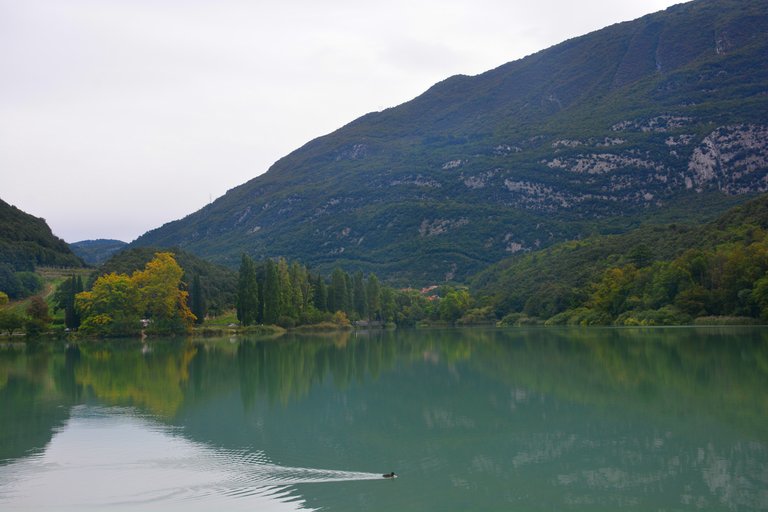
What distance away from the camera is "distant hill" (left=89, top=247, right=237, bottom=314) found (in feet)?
267

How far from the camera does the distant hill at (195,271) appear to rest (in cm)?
8144

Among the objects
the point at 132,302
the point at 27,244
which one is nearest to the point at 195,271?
the point at 132,302

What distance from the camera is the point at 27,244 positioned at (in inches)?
4129

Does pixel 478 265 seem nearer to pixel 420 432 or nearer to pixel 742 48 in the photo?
pixel 742 48

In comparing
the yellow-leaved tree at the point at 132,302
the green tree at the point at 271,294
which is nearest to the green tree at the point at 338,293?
the green tree at the point at 271,294

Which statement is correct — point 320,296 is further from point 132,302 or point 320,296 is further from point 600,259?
point 600,259

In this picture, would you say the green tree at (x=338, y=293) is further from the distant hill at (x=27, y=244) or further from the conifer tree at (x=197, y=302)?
the distant hill at (x=27, y=244)

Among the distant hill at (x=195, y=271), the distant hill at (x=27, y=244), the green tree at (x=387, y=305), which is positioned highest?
the distant hill at (x=27, y=244)

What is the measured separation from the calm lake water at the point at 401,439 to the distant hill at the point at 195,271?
53886 millimetres

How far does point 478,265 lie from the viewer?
504 feet

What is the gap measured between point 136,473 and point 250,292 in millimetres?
62127

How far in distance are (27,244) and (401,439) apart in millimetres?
102579

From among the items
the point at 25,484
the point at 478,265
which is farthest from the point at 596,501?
the point at 478,265

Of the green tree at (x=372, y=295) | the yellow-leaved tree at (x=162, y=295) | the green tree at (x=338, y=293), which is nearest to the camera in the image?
the yellow-leaved tree at (x=162, y=295)
